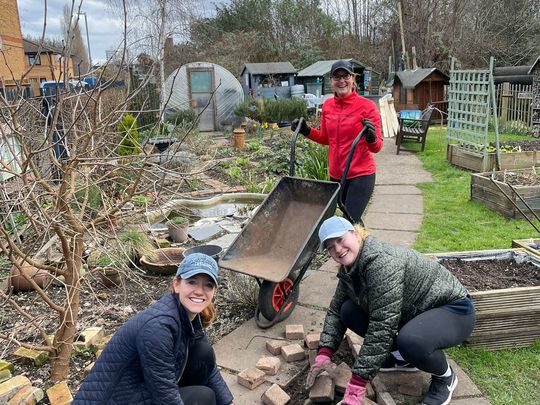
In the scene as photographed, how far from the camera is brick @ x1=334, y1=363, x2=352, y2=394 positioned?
8.32ft

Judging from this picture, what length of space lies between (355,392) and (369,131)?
6.05ft

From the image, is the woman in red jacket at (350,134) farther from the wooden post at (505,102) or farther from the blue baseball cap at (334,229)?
the wooden post at (505,102)

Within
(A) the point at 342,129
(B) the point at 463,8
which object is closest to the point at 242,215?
(A) the point at 342,129

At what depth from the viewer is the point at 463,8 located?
21906 millimetres

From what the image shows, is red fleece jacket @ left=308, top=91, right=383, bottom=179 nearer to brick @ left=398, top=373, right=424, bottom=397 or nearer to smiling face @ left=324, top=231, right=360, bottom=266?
smiling face @ left=324, top=231, right=360, bottom=266

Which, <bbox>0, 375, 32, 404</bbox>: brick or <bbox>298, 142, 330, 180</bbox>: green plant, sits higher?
<bbox>298, 142, 330, 180</bbox>: green plant

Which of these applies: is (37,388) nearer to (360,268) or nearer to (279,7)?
(360,268)

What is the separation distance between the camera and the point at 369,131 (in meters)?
3.45

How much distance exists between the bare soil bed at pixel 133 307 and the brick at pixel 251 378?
170 mm

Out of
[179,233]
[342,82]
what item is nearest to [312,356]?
[342,82]

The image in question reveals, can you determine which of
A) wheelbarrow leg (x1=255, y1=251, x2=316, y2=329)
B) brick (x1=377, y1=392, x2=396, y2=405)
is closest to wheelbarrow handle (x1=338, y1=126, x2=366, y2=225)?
wheelbarrow leg (x1=255, y1=251, x2=316, y2=329)

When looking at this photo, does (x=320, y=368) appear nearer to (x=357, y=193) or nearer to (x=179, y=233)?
(x=357, y=193)

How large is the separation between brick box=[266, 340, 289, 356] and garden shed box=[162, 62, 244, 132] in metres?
12.4

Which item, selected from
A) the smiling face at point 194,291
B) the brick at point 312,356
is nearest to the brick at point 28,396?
the smiling face at point 194,291
